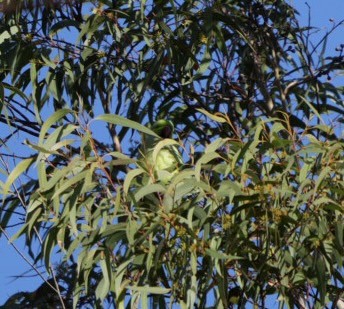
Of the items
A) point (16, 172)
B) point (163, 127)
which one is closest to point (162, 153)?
point (163, 127)

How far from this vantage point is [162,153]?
→ 5.03 m

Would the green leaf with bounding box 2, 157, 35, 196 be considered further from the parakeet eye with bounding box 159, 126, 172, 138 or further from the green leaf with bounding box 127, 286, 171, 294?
the parakeet eye with bounding box 159, 126, 172, 138

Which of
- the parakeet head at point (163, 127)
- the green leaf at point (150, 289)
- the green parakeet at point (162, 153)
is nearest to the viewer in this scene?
the green leaf at point (150, 289)

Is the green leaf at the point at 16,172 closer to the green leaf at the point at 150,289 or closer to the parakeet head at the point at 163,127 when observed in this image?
the green leaf at the point at 150,289

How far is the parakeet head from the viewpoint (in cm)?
557

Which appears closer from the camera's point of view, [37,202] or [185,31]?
[37,202]

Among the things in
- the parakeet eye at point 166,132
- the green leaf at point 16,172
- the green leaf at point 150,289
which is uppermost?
the parakeet eye at point 166,132

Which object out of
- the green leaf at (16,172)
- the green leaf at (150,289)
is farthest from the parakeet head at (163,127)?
the green leaf at (150,289)

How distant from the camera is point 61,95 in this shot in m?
5.39

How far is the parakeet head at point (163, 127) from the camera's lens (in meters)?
5.57

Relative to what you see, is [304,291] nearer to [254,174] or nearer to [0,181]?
[254,174]

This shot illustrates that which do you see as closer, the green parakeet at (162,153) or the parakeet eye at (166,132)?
the green parakeet at (162,153)

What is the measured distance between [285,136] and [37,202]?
51.8 inches

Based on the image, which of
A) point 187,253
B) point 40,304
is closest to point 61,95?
point 40,304
